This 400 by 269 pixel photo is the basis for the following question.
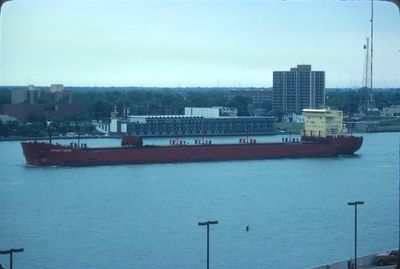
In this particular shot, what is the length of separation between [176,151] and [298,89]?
10.5m

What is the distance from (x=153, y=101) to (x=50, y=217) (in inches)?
557

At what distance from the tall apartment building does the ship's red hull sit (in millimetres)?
8268

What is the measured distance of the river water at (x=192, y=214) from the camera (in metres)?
5.91

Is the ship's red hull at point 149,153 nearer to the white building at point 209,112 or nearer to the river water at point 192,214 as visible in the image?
the river water at point 192,214

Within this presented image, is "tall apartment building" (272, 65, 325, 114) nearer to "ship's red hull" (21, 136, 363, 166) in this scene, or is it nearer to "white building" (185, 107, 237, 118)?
"white building" (185, 107, 237, 118)

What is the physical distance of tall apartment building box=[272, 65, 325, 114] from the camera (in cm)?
2203

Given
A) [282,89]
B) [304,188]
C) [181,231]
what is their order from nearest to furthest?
[181,231]
[304,188]
[282,89]

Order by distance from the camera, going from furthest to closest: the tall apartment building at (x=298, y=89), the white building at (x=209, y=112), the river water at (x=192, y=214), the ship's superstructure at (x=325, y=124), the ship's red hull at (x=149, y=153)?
1. the tall apartment building at (x=298, y=89)
2. the white building at (x=209, y=112)
3. the ship's superstructure at (x=325, y=124)
4. the ship's red hull at (x=149, y=153)
5. the river water at (x=192, y=214)

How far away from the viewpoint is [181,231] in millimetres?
6770

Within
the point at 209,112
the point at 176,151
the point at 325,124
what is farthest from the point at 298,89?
the point at 176,151

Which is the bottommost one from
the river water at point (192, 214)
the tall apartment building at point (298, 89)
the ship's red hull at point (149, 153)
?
the river water at point (192, 214)

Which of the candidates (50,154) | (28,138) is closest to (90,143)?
(28,138)

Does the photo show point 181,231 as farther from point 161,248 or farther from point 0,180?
point 0,180

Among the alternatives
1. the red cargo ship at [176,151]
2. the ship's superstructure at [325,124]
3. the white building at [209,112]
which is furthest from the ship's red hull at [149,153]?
the white building at [209,112]
